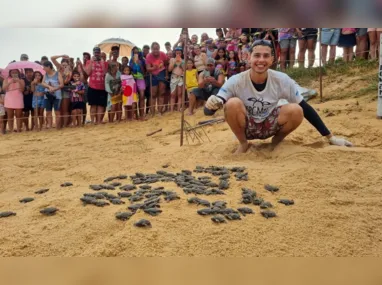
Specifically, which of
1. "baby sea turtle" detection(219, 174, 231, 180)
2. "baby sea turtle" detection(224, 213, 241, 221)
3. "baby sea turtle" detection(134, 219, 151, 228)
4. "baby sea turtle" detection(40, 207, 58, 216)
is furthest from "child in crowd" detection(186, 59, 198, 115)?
"baby sea turtle" detection(134, 219, 151, 228)

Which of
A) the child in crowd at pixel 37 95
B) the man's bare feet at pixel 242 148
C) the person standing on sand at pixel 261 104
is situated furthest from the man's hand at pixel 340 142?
the child in crowd at pixel 37 95

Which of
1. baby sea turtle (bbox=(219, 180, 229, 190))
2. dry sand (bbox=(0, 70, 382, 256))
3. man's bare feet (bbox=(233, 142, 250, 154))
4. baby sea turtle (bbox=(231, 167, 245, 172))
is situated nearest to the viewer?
dry sand (bbox=(0, 70, 382, 256))

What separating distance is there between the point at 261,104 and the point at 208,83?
3.11 metres

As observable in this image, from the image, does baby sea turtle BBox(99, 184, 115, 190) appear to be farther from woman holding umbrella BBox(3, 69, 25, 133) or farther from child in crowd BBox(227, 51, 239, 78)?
woman holding umbrella BBox(3, 69, 25, 133)

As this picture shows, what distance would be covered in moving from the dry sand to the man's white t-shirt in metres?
0.45

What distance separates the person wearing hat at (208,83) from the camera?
686 cm

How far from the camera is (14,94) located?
773 cm

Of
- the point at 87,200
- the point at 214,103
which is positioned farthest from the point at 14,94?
the point at 87,200

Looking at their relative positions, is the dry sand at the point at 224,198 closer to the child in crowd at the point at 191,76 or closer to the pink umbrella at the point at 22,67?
the child in crowd at the point at 191,76

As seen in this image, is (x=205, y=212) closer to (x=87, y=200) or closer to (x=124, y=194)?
(x=124, y=194)

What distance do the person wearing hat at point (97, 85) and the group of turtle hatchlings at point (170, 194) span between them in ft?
15.7

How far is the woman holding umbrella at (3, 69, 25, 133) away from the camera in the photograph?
25.1 feet

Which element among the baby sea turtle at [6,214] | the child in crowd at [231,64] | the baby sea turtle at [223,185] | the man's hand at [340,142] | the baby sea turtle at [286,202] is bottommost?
the baby sea turtle at [6,214]

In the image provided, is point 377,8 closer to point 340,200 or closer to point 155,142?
point 340,200
